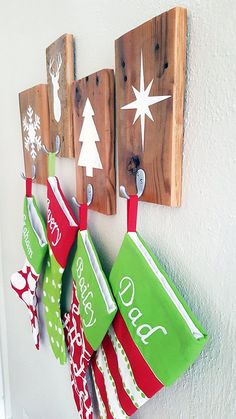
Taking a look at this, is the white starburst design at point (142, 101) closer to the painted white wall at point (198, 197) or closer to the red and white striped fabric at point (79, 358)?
the painted white wall at point (198, 197)

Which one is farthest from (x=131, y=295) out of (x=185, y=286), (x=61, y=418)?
(x=61, y=418)

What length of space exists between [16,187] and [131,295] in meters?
0.68

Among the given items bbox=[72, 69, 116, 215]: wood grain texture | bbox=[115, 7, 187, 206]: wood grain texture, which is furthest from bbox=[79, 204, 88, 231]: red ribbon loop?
bbox=[115, 7, 187, 206]: wood grain texture

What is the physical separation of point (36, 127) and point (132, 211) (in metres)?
0.43

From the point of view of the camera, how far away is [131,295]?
411mm

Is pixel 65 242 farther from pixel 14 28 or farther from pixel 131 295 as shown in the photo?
pixel 14 28

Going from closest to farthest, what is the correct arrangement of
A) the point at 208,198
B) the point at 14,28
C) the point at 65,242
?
the point at 208,198 → the point at 65,242 → the point at 14,28

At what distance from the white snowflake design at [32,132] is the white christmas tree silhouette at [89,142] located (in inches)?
8.7

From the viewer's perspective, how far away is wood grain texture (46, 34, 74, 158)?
0.56 m

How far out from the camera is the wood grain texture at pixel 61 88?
56 cm

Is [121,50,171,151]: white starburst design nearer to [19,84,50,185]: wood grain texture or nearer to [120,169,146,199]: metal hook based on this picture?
[120,169,146,199]: metal hook

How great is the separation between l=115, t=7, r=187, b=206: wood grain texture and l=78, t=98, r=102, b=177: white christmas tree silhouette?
77 millimetres

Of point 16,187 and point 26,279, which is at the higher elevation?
point 16,187

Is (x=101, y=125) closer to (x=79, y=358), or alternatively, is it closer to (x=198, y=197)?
(x=198, y=197)
